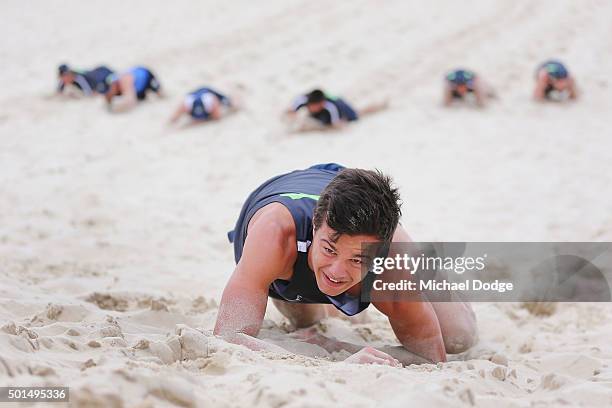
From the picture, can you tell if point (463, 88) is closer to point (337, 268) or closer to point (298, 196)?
point (298, 196)

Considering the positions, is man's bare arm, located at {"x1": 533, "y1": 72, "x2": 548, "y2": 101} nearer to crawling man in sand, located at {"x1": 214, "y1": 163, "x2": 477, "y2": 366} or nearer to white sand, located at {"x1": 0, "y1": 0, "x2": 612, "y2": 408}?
white sand, located at {"x1": 0, "y1": 0, "x2": 612, "y2": 408}

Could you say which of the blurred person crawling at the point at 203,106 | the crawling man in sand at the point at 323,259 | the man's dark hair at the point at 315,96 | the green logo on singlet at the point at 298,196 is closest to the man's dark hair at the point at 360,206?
the crawling man in sand at the point at 323,259

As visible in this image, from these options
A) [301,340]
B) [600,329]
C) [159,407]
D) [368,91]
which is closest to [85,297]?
[301,340]

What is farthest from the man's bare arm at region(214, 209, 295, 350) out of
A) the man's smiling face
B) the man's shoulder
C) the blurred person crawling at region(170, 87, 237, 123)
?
the blurred person crawling at region(170, 87, 237, 123)

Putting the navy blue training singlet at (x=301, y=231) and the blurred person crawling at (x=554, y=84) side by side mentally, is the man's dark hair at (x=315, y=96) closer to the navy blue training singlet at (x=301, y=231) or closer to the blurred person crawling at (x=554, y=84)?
the blurred person crawling at (x=554, y=84)

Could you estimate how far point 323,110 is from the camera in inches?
262

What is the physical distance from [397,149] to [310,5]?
5155 mm

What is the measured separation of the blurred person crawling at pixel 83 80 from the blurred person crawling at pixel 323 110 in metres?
2.34

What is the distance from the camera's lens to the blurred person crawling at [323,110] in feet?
21.6

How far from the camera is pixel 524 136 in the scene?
20.9ft

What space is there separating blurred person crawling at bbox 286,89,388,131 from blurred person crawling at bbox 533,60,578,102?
73.7 inches

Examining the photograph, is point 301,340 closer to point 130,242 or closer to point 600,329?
point 600,329

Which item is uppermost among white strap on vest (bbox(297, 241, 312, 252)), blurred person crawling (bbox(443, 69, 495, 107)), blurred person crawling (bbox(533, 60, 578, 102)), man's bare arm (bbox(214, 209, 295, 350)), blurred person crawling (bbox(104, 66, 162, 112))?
blurred person crawling (bbox(533, 60, 578, 102))

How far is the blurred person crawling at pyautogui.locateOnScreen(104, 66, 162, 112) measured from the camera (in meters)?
7.54
